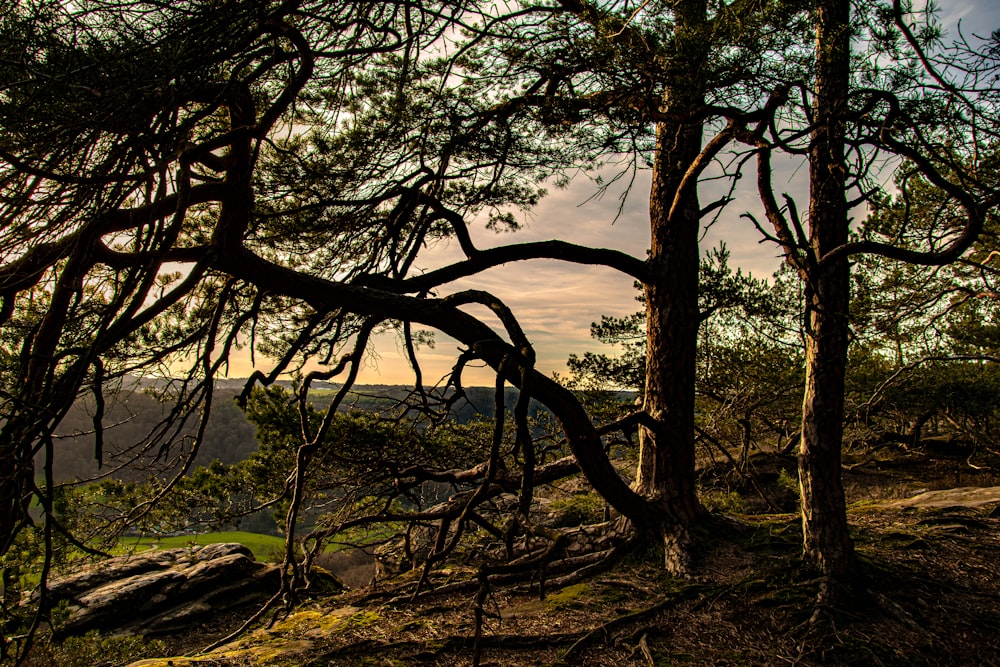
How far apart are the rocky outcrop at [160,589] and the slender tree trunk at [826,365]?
7991 mm

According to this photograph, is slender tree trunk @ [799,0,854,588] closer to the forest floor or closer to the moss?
the forest floor

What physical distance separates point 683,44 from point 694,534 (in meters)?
4.24

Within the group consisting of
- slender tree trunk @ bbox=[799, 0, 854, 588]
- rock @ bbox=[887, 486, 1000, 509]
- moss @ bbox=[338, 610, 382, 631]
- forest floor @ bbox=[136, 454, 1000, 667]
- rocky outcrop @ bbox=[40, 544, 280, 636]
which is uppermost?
slender tree trunk @ bbox=[799, 0, 854, 588]

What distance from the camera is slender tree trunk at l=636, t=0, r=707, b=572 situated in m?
5.63

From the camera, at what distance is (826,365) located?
181 inches

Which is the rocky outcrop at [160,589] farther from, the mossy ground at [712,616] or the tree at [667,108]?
the tree at [667,108]

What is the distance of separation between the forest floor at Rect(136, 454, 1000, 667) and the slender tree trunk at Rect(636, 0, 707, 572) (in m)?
0.57

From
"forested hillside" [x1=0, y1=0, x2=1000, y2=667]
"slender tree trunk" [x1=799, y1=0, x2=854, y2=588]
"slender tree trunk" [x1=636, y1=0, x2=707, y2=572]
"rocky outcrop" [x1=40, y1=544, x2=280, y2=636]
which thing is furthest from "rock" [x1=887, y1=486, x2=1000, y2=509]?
"rocky outcrop" [x1=40, y1=544, x2=280, y2=636]

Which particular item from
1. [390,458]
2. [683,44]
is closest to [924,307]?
[683,44]

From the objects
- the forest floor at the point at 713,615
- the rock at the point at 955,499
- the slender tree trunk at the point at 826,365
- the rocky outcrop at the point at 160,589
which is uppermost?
the slender tree trunk at the point at 826,365

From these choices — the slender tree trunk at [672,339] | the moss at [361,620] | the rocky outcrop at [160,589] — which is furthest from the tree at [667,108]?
the rocky outcrop at [160,589]

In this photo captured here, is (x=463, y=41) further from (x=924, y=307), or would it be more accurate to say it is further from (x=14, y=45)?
(x=924, y=307)

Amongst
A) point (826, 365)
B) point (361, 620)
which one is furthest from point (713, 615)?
point (361, 620)

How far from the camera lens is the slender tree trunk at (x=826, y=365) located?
457 cm
